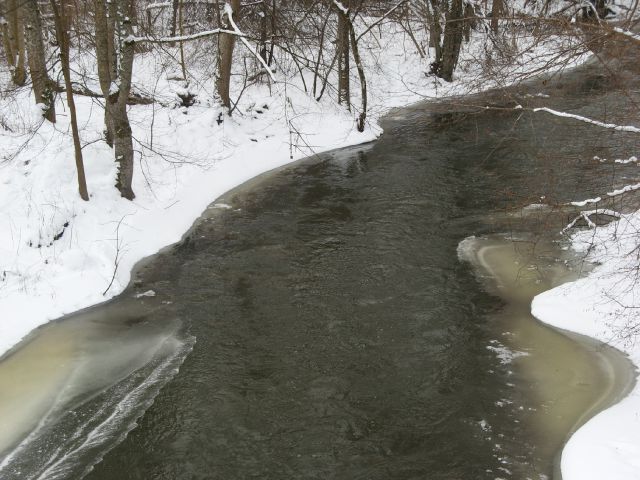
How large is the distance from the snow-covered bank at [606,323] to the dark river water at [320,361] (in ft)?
0.95

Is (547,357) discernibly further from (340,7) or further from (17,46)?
(17,46)

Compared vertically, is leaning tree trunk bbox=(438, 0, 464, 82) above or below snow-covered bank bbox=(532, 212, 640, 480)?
above

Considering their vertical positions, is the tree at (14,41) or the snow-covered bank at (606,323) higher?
the tree at (14,41)

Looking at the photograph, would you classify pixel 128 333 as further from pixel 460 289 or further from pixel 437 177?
pixel 437 177

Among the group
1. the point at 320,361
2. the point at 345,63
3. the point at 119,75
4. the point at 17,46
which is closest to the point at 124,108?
the point at 119,75

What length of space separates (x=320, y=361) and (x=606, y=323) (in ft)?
14.5

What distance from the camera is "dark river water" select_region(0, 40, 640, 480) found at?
683 cm

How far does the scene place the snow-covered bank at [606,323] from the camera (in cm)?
643

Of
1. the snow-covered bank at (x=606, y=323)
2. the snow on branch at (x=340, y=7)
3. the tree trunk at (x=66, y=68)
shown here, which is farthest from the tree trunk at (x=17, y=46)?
the snow-covered bank at (x=606, y=323)

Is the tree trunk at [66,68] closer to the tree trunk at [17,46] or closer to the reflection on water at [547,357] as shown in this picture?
the tree trunk at [17,46]

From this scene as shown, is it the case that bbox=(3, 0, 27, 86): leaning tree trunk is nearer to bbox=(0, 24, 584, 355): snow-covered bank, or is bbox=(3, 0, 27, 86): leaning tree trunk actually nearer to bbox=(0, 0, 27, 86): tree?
bbox=(0, 0, 27, 86): tree

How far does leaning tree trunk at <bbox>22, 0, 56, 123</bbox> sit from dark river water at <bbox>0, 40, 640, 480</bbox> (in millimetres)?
5129

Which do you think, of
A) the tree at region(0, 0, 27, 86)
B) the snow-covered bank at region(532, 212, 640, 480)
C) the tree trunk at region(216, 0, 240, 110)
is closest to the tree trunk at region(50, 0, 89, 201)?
the tree at region(0, 0, 27, 86)

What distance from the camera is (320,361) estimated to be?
8.46m
